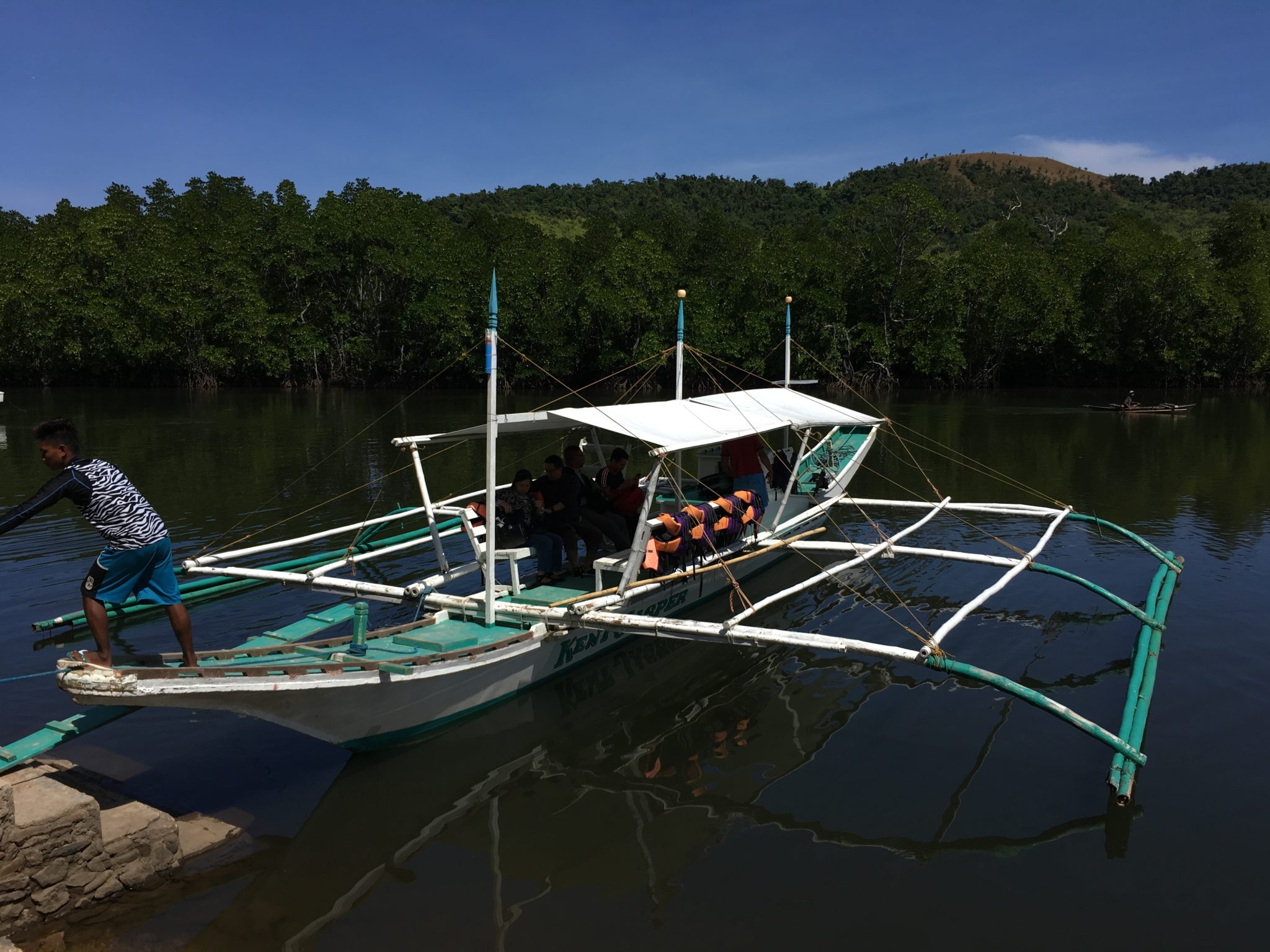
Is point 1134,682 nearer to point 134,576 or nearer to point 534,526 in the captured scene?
point 534,526

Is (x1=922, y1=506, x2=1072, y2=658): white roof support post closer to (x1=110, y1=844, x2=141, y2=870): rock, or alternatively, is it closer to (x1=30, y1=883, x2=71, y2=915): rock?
(x1=110, y1=844, x2=141, y2=870): rock

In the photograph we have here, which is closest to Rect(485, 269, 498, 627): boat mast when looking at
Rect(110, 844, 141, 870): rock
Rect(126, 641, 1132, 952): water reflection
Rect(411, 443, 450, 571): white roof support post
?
Rect(411, 443, 450, 571): white roof support post

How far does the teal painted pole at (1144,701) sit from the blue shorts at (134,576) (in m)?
8.07

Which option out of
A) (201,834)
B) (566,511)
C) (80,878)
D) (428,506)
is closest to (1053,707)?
(566,511)

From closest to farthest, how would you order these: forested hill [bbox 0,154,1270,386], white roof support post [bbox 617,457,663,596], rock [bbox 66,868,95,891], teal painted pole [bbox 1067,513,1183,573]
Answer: rock [bbox 66,868,95,891]
white roof support post [bbox 617,457,663,596]
teal painted pole [bbox 1067,513,1183,573]
forested hill [bbox 0,154,1270,386]

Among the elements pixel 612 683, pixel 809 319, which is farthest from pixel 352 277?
pixel 612 683

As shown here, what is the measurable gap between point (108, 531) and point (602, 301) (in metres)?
53.3

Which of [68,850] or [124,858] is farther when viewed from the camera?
[124,858]

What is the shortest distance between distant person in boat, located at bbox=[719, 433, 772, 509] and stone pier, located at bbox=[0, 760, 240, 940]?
28.8ft

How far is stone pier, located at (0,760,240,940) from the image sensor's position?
5.56 m

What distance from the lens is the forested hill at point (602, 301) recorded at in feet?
194

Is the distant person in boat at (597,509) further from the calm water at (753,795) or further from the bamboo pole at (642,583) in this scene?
the calm water at (753,795)

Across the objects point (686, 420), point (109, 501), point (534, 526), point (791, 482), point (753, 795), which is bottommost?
point (753, 795)

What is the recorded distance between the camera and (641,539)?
975cm
